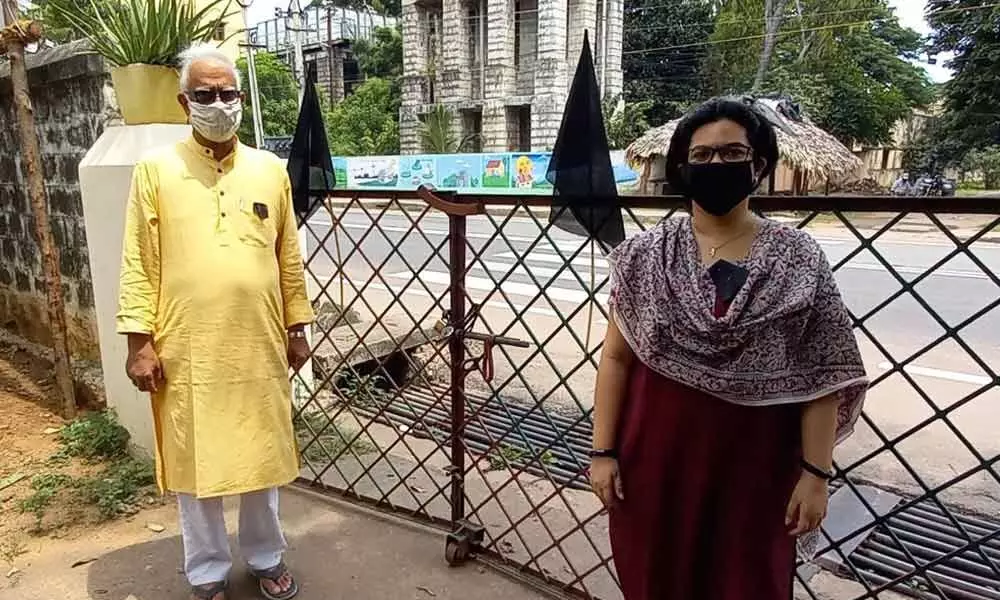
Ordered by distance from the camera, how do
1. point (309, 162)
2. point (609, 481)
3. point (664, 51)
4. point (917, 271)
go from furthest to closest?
1. point (664, 51)
2. point (917, 271)
3. point (309, 162)
4. point (609, 481)

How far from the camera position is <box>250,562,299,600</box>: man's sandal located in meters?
2.08

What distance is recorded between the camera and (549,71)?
21.4 m

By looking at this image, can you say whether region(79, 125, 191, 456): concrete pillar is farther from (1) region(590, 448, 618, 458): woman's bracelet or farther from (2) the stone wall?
(1) region(590, 448, 618, 458): woman's bracelet

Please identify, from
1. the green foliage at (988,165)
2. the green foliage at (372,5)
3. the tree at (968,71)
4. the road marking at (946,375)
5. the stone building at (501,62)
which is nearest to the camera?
the road marking at (946,375)

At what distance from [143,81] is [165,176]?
1057 millimetres

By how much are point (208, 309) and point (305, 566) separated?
0.94 metres

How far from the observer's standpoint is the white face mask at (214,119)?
186 centimetres

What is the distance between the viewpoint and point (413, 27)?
79.0 feet

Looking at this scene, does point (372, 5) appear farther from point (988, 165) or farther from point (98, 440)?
point (98, 440)

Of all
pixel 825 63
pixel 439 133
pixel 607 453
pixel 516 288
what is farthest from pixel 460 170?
pixel 607 453

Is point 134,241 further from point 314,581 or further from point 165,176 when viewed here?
point 314,581

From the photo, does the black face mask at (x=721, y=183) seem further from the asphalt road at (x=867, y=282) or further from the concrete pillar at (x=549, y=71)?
the concrete pillar at (x=549, y=71)

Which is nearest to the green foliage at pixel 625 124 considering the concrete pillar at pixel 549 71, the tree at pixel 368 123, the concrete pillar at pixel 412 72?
the concrete pillar at pixel 549 71

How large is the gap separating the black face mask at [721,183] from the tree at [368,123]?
928 inches
